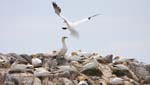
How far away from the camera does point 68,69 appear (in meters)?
30.4

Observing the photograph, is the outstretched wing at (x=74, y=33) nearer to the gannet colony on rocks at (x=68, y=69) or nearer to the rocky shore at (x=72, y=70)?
the gannet colony on rocks at (x=68, y=69)

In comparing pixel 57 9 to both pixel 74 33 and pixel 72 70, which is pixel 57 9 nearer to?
pixel 74 33

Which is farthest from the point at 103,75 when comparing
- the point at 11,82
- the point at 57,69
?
the point at 11,82

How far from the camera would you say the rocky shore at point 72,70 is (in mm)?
29328

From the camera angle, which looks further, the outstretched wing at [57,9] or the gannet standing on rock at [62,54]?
the gannet standing on rock at [62,54]

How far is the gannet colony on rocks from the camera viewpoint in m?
29.3

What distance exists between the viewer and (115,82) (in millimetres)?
30797

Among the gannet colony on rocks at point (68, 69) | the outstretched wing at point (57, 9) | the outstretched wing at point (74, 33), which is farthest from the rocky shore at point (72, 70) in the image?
the outstretched wing at point (57, 9)

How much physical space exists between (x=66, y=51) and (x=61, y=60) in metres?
0.69

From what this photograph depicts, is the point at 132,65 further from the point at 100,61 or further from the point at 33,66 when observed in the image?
the point at 33,66

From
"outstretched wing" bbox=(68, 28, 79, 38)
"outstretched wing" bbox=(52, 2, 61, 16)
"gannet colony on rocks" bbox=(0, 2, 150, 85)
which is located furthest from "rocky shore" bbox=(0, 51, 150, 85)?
"outstretched wing" bbox=(52, 2, 61, 16)

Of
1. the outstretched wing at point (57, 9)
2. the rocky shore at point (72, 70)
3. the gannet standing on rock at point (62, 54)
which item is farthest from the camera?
the gannet standing on rock at point (62, 54)

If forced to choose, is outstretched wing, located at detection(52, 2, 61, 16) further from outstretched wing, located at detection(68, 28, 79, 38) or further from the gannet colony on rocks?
outstretched wing, located at detection(68, 28, 79, 38)

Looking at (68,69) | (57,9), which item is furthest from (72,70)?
(57,9)
